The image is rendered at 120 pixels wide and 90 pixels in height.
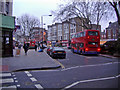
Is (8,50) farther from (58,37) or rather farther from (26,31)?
(58,37)

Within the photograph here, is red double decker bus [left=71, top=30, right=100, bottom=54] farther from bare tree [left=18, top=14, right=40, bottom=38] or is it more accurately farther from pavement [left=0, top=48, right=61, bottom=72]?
bare tree [left=18, top=14, right=40, bottom=38]

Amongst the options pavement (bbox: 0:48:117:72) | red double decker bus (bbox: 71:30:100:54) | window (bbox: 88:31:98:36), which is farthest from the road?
window (bbox: 88:31:98:36)

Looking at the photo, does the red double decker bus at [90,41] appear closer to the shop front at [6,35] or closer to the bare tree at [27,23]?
the shop front at [6,35]

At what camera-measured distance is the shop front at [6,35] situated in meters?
15.9

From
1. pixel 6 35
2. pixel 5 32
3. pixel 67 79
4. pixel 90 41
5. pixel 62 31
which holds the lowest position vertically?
pixel 67 79

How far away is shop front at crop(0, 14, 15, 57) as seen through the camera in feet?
52.1

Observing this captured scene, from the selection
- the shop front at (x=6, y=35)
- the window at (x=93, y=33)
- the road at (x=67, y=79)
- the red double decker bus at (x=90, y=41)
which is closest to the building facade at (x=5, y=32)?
the shop front at (x=6, y=35)

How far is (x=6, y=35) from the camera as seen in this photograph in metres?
16.8

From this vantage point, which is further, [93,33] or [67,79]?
[93,33]

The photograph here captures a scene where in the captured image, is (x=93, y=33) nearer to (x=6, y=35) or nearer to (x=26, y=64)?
(x=6, y=35)

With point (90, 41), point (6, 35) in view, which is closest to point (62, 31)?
point (90, 41)

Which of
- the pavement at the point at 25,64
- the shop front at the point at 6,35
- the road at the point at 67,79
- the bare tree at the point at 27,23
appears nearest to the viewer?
the road at the point at 67,79

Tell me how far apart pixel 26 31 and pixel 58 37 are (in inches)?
1298

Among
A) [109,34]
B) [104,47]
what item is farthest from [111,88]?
[109,34]
